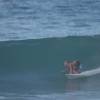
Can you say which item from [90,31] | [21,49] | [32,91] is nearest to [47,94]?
[32,91]

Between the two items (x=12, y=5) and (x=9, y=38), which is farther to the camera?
(x=12, y=5)

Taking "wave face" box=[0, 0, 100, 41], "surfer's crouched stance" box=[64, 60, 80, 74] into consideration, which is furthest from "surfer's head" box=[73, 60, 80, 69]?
"wave face" box=[0, 0, 100, 41]

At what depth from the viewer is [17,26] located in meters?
6.25

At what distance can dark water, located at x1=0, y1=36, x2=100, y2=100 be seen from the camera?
413 cm

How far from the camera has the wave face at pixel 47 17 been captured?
606 cm

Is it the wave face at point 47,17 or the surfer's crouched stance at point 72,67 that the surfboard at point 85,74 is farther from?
the wave face at point 47,17

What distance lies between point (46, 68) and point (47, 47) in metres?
0.42

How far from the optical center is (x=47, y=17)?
626 centimetres

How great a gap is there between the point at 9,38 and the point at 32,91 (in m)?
1.73

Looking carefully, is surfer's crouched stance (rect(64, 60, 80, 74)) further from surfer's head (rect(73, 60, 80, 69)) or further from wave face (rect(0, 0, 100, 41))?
wave face (rect(0, 0, 100, 41))

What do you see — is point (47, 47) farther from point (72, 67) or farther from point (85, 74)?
point (85, 74)

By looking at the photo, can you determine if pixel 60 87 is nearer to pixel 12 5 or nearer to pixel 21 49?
pixel 21 49

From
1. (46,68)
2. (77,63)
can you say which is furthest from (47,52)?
(77,63)

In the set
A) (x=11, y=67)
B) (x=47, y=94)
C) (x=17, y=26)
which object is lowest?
(x=47, y=94)
